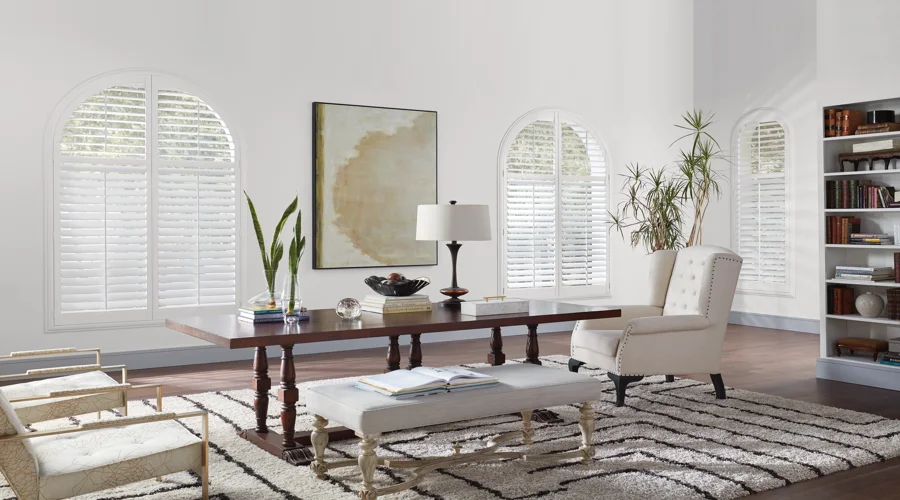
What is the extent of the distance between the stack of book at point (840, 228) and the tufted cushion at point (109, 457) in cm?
469

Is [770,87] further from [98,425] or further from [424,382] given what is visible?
[98,425]

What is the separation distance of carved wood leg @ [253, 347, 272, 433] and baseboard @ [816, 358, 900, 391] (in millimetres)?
4026

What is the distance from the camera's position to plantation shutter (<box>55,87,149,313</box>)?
6.20 m

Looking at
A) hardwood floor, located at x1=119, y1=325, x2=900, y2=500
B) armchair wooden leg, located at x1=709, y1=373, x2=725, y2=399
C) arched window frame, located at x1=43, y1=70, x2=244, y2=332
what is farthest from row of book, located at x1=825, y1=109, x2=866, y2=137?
arched window frame, located at x1=43, y1=70, x2=244, y2=332

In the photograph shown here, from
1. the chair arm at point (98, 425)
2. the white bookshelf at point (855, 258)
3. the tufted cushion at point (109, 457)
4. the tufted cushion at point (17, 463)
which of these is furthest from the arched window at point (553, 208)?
the tufted cushion at point (17, 463)

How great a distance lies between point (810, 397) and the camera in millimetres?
5273

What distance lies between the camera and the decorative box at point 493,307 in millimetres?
4227

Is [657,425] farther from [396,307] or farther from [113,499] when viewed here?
[113,499]

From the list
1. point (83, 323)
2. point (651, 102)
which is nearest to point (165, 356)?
point (83, 323)

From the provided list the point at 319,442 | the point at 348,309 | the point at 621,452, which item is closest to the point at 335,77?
the point at 348,309

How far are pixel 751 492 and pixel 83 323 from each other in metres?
4.96

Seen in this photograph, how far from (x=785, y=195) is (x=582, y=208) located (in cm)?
211

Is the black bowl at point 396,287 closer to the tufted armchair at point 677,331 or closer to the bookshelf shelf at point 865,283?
the tufted armchair at point 677,331

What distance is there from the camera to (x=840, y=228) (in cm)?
585
